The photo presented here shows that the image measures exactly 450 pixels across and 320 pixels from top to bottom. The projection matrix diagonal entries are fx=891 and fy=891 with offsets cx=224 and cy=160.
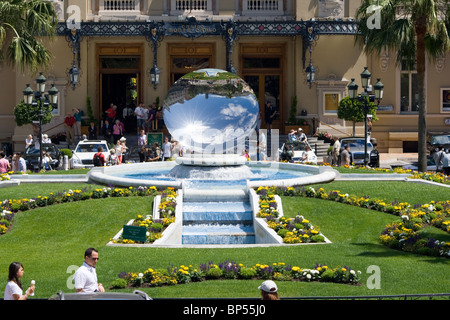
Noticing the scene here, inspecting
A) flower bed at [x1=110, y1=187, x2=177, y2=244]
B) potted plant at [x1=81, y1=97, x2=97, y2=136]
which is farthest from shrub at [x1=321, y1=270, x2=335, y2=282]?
potted plant at [x1=81, y1=97, x2=97, y2=136]

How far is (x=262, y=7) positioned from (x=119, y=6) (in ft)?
23.1

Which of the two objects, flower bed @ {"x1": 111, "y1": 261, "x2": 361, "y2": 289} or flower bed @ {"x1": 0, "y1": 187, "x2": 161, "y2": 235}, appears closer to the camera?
flower bed @ {"x1": 111, "y1": 261, "x2": 361, "y2": 289}

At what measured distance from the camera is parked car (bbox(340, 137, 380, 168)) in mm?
34884

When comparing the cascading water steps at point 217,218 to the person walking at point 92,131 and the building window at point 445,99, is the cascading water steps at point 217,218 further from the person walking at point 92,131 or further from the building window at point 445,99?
the building window at point 445,99

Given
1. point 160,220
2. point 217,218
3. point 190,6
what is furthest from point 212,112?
point 190,6

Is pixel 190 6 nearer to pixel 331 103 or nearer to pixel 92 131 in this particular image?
pixel 92 131

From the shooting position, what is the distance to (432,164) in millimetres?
32688

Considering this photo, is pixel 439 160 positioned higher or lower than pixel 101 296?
higher

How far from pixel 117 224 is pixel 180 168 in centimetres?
618

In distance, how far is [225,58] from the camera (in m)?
43.5

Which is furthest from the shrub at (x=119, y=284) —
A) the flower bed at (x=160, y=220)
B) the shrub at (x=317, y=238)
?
the shrub at (x=317, y=238)

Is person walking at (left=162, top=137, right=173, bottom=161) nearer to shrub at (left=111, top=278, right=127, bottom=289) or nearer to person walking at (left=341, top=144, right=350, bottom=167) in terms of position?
person walking at (left=341, top=144, right=350, bottom=167)

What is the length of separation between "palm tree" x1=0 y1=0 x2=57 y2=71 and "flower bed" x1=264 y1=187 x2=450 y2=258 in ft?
49.4

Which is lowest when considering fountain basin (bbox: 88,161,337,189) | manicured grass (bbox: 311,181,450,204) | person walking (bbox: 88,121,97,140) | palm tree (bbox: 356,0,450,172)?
manicured grass (bbox: 311,181,450,204)
